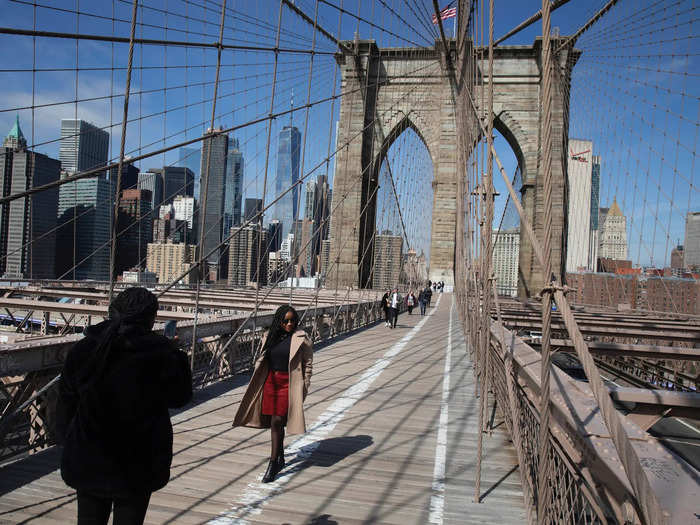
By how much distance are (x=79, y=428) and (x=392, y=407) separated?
150 inches

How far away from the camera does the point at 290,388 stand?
336 cm

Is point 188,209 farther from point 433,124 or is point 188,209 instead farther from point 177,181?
point 433,124

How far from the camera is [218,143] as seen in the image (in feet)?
38.5

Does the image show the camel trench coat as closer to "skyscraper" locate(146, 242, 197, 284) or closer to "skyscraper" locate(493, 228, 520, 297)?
"skyscraper" locate(146, 242, 197, 284)

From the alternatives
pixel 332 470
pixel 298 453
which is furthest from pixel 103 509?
pixel 298 453

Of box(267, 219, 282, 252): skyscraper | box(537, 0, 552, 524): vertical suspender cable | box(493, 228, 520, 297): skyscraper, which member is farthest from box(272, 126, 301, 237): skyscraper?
box(493, 228, 520, 297): skyscraper

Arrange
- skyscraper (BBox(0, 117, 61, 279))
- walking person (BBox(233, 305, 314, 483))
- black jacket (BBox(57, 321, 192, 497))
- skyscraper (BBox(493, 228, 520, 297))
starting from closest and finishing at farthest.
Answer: black jacket (BBox(57, 321, 192, 497)) → walking person (BBox(233, 305, 314, 483)) → skyscraper (BBox(0, 117, 61, 279)) → skyscraper (BBox(493, 228, 520, 297))

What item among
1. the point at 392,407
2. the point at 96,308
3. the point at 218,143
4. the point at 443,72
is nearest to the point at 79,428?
the point at 392,407

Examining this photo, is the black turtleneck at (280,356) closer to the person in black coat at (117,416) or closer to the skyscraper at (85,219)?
the person in black coat at (117,416)

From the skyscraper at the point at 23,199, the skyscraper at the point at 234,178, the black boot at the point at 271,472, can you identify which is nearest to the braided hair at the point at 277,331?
the black boot at the point at 271,472

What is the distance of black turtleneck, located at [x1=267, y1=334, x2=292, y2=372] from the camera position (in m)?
3.39

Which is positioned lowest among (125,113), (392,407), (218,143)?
(392,407)

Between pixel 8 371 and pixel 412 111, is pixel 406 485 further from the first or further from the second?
pixel 412 111

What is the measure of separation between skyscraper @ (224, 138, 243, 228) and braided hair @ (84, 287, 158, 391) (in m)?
9.49
